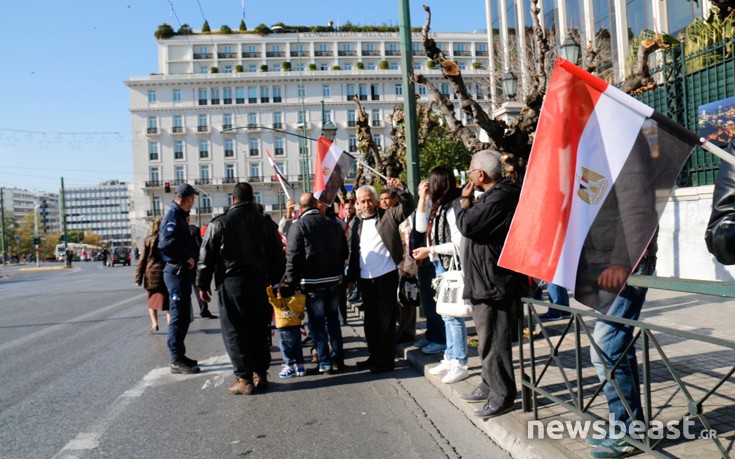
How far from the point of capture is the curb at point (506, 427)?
3.58m

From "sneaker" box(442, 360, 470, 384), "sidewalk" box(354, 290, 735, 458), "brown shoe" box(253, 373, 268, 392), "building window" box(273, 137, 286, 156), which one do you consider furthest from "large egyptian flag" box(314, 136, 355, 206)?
"building window" box(273, 137, 286, 156)

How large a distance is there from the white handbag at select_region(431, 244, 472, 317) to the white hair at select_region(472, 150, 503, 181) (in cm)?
87

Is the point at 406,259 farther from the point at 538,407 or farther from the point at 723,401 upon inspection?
the point at 723,401

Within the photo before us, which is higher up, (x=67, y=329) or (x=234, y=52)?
(x=234, y=52)

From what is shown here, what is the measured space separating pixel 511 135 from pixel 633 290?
4.97 m

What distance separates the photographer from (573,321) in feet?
12.1

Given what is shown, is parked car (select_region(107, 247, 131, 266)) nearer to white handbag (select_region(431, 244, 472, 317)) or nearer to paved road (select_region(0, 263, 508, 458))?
paved road (select_region(0, 263, 508, 458))

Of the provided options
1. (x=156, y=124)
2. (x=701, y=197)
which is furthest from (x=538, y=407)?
(x=156, y=124)

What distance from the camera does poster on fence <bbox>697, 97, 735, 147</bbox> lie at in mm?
9086

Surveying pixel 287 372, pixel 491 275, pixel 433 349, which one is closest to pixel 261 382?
pixel 287 372

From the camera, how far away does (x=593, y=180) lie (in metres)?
2.99

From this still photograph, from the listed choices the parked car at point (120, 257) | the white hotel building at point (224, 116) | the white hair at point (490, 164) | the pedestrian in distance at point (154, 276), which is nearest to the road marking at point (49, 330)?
the pedestrian in distance at point (154, 276)

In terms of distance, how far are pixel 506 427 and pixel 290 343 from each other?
2797 millimetres

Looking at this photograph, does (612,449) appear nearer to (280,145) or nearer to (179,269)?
(179,269)
